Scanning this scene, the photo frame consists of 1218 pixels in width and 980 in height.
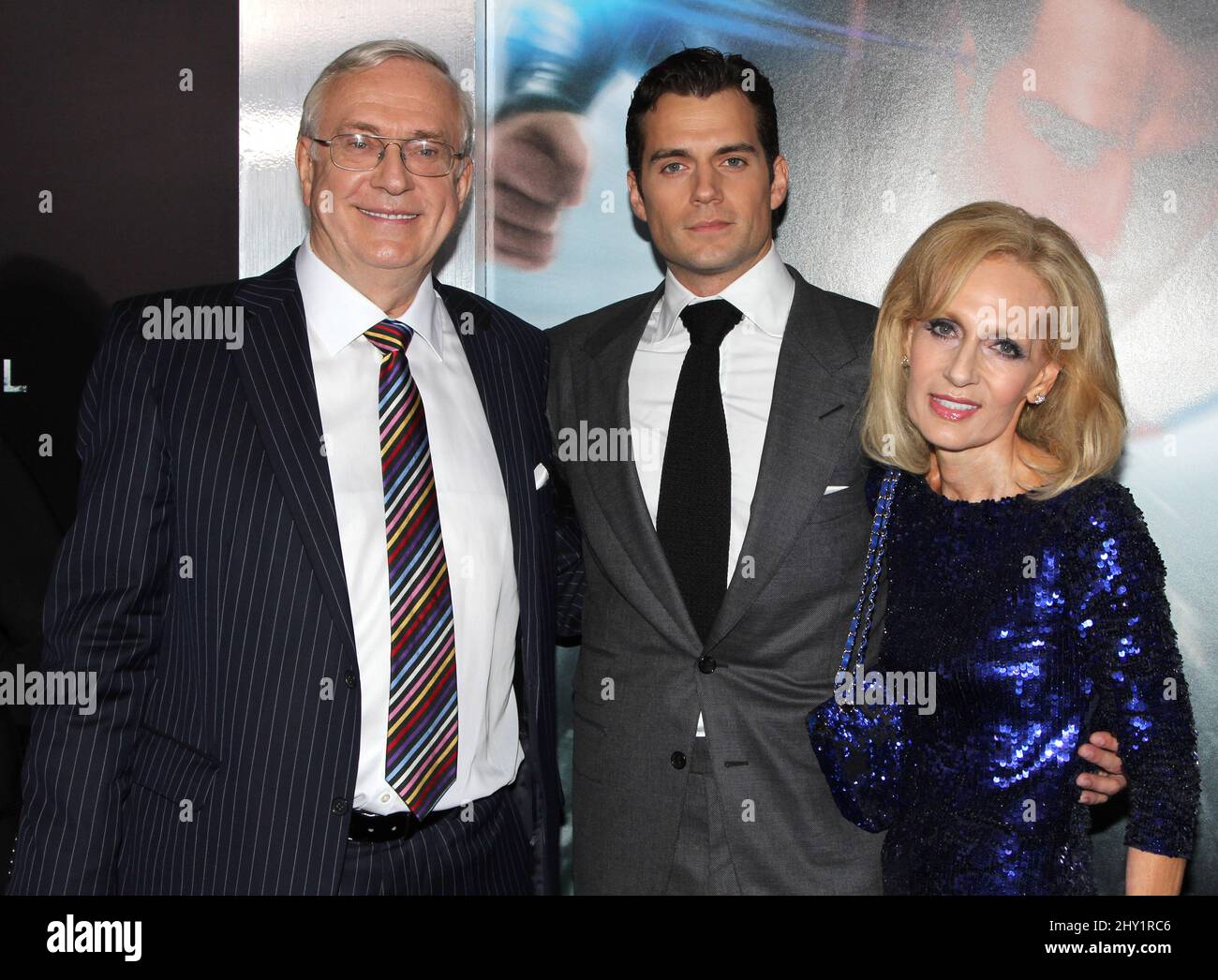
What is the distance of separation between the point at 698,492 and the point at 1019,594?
2.46 feet

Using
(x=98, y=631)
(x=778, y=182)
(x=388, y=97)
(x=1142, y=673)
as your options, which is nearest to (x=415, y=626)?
(x=98, y=631)

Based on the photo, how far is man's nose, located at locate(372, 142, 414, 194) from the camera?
2350 mm

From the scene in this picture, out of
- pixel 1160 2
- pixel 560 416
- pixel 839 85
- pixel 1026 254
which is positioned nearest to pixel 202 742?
pixel 560 416

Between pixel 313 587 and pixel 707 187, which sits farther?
pixel 707 187

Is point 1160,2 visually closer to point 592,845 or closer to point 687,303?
point 687,303

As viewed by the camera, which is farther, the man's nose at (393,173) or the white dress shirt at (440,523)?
the man's nose at (393,173)

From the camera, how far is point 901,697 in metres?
2.22

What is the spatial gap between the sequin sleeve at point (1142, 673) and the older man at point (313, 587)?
111 cm

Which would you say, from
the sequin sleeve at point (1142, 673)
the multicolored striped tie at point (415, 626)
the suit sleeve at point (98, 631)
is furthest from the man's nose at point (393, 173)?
the sequin sleeve at point (1142, 673)

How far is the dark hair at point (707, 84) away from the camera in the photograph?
2.73 meters

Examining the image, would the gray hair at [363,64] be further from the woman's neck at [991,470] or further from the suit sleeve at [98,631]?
the woman's neck at [991,470]

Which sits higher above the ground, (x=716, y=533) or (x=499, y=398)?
(x=499, y=398)

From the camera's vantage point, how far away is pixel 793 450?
2.51 metres

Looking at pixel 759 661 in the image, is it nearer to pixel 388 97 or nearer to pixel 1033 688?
pixel 1033 688
